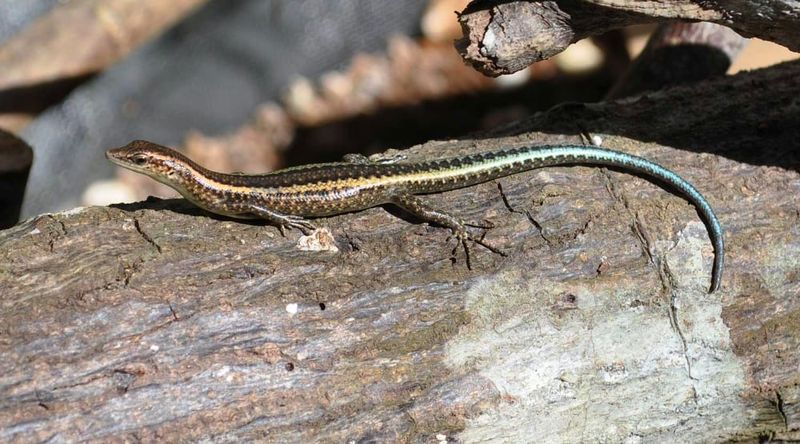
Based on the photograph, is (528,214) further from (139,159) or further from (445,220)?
(139,159)

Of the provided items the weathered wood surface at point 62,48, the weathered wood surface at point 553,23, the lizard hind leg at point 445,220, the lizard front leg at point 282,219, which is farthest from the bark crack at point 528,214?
the weathered wood surface at point 62,48

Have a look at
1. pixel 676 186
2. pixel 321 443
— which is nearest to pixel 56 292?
pixel 321 443

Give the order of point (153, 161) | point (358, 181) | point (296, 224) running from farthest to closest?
1. point (153, 161)
2. point (358, 181)
3. point (296, 224)

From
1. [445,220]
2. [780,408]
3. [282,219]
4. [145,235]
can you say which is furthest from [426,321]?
[780,408]

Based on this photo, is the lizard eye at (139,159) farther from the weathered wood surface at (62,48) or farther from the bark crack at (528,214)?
the bark crack at (528,214)

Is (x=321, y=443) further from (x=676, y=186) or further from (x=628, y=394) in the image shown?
(x=676, y=186)

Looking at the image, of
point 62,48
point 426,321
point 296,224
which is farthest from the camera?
point 62,48
